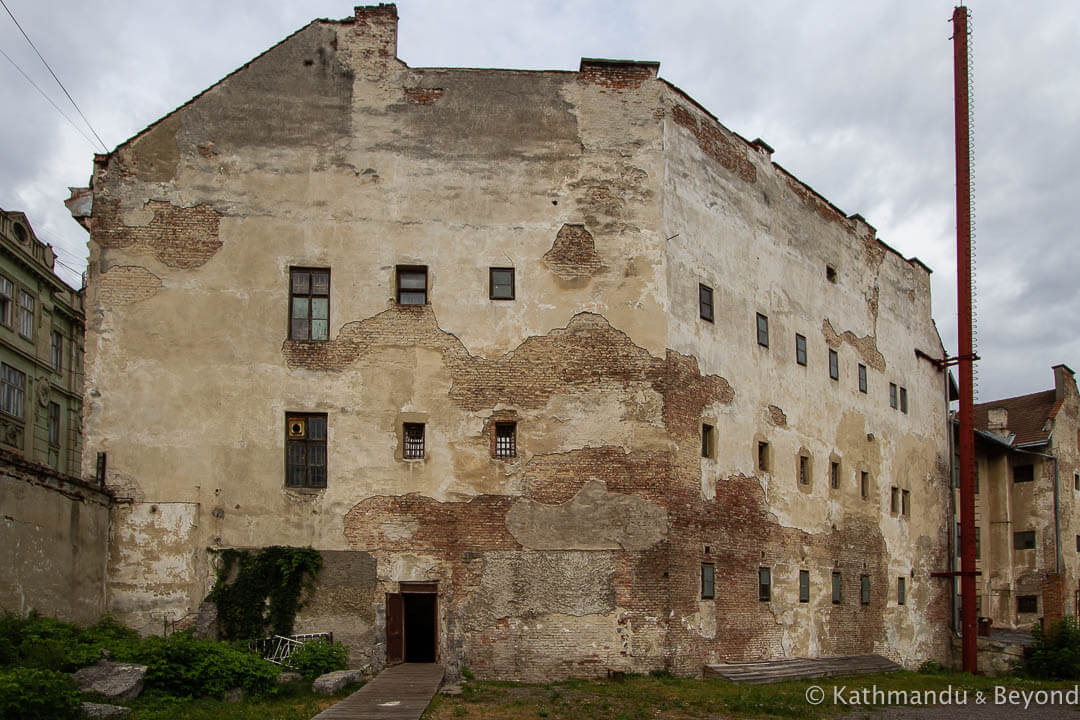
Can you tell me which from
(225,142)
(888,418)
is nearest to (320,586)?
(225,142)

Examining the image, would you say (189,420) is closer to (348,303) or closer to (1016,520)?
(348,303)

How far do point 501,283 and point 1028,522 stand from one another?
94.4ft

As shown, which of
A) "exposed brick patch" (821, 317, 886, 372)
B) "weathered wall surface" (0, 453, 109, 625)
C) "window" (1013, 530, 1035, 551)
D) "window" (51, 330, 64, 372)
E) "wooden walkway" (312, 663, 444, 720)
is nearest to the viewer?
"wooden walkway" (312, 663, 444, 720)

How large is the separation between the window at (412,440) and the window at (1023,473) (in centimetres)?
3008

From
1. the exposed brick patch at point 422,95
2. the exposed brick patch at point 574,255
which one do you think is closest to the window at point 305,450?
the exposed brick patch at point 574,255

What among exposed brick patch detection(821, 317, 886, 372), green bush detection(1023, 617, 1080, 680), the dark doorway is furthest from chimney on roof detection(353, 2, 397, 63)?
green bush detection(1023, 617, 1080, 680)

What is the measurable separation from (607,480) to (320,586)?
627cm

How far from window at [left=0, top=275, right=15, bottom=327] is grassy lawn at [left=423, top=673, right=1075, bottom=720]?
72.6ft

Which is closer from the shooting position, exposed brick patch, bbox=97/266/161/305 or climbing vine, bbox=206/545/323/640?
climbing vine, bbox=206/545/323/640

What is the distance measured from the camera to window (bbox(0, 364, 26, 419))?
115 ft

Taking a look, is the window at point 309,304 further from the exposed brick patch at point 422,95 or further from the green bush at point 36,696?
the green bush at point 36,696

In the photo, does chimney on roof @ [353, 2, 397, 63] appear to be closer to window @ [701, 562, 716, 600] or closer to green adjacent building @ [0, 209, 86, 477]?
window @ [701, 562, 716, 600]

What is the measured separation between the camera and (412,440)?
23.7 m

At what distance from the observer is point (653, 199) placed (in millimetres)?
25219
